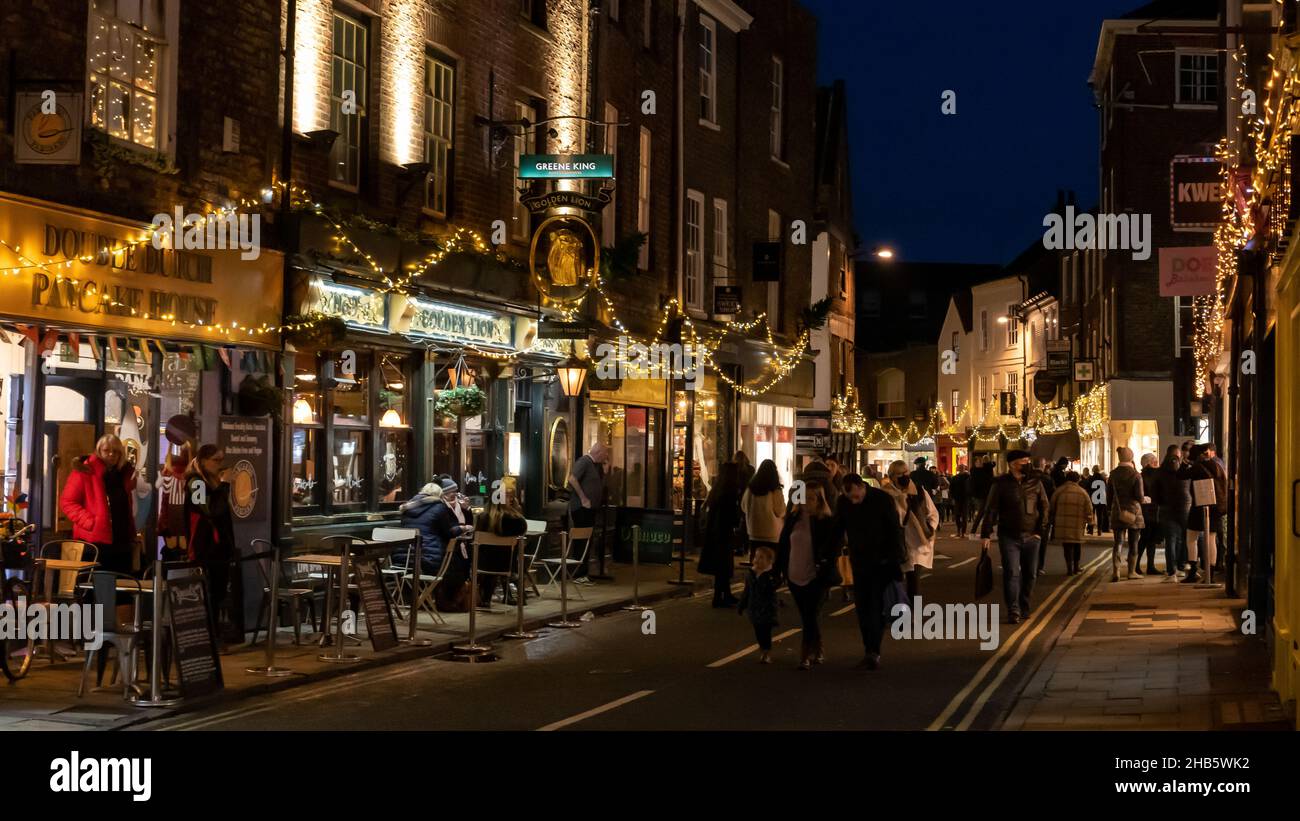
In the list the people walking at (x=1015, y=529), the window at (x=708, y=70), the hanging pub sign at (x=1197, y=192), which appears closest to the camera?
the people walking at (x=1015, y=529)

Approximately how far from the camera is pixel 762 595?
1462 centimetres

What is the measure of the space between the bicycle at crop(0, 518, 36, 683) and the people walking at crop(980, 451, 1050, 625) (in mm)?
10348

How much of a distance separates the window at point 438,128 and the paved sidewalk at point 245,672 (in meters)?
5.56

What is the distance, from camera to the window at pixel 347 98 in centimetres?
1922

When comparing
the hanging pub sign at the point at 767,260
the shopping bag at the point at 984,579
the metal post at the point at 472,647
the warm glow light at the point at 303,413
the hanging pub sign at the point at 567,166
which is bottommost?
the metal post at the point at 472,647

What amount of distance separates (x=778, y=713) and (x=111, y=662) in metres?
5.85

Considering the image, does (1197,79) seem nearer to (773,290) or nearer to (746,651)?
(773,290)

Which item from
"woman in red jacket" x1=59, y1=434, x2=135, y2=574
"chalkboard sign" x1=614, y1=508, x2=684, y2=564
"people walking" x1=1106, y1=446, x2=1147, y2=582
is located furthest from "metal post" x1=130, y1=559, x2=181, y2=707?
"people walking" x1=1106, y1=446, x2=1147, y2=582

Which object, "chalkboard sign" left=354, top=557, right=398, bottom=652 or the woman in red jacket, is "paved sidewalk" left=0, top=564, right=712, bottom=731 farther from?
the woman in red jacket

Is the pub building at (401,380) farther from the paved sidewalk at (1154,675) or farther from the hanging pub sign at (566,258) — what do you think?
the paved sidewalk at (1154,675)

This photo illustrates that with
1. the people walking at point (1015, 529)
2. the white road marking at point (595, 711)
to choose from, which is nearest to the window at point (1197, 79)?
the people walking at point (1015, 529)

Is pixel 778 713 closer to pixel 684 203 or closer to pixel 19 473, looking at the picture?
pixel 19 473

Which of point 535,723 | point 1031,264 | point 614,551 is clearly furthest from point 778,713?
point 1031,264

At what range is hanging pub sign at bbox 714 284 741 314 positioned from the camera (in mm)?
31562
